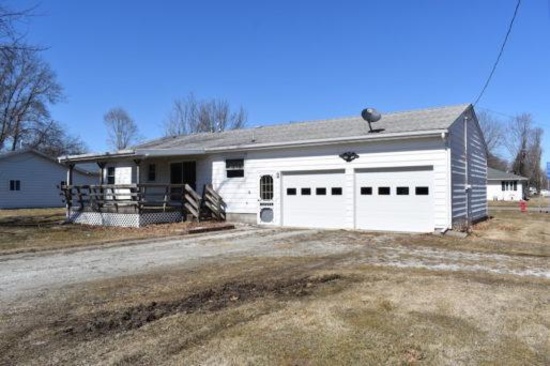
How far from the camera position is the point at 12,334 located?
4.75m

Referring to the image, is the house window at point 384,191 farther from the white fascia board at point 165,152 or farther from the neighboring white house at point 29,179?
the neighboring white house at point 29,179

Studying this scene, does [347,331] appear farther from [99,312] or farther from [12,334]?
[12,334]

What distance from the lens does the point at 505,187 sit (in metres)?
61.6

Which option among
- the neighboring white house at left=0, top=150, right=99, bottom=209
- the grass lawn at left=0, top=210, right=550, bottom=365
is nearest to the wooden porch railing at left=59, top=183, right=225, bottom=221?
the grass lawn at left=0, top=210, right=550, bottom=365

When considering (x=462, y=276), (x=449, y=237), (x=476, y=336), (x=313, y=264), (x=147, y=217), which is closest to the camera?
(x=476, y=336)

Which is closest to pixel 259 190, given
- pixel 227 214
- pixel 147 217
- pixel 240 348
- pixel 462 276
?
pixel 227 214

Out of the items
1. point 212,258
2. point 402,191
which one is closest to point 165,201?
point 402,191

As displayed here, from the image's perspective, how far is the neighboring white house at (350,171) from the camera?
1478 cm

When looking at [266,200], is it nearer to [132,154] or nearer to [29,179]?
[132,154]

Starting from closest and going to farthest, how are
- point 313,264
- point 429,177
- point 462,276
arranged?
point 462,276 → point 313,264 → point 429,177

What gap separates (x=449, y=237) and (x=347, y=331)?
9.84m

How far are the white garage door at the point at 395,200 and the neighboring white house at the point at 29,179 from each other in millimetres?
28068

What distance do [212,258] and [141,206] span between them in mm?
8123

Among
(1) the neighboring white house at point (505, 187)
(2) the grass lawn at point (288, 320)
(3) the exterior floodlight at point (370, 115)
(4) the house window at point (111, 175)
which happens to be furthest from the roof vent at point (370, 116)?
(1) the neighboring white house at point (505, 187)
